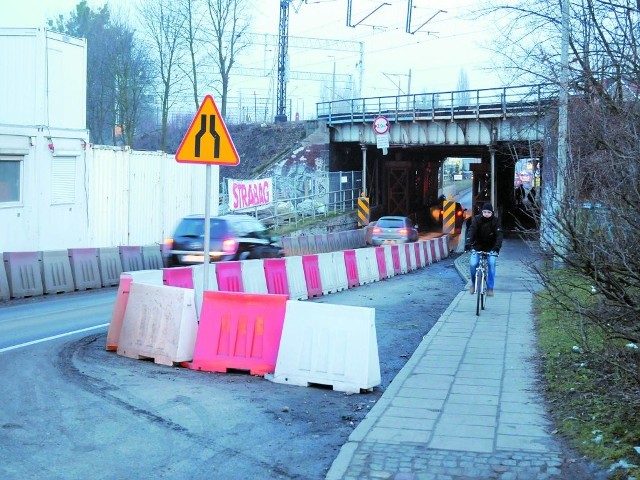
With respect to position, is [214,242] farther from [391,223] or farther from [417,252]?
[391,223]

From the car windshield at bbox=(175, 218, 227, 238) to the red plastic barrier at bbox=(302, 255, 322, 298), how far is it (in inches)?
82.3

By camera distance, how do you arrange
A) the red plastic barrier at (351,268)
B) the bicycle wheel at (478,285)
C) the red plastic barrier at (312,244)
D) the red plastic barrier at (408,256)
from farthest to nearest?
the red plastic barrier at (312,244), the red plastic barrier at (408,256), the red plastic barrier at (351,268), the bicycle wheel at (478,285)

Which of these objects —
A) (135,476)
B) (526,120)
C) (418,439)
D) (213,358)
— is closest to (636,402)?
(418,439)

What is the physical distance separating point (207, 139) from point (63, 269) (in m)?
9.64

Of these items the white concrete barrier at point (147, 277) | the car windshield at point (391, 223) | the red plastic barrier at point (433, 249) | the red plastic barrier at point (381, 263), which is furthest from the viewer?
the car windshield at point (391, 223)

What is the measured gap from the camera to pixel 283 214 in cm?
4225

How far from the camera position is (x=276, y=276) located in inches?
654

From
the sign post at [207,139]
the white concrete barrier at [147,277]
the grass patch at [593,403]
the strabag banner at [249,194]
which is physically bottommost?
the grass patch at [593,403]

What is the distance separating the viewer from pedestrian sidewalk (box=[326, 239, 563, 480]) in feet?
19.0

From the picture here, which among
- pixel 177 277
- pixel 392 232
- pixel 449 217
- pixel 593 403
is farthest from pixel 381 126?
pixel 593 403

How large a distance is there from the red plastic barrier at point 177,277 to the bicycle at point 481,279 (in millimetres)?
4662

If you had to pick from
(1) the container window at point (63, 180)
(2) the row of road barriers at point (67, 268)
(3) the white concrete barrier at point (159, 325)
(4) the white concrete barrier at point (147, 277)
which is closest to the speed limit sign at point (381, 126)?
(1) the container window at point (63, 180)

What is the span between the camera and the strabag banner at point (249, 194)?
37094 millimetres

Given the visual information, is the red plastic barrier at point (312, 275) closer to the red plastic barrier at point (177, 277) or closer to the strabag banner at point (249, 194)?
the red plastic barrier at point (177, 277)
